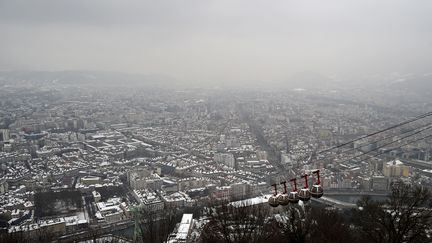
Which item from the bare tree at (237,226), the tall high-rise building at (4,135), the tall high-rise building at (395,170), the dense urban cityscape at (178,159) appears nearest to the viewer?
the bare tree at (237,226)

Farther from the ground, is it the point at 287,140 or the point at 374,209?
the point at 374,209

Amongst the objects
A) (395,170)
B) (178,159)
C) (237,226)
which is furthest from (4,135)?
(237,226)

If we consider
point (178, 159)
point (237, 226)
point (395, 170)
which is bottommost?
point (178, 159)

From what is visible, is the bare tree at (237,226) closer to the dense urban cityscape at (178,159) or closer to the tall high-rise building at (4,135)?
the dense urban cityscape at (178,159)

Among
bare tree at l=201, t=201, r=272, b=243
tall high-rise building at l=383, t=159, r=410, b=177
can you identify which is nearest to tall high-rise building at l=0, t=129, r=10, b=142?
tall high-rise building at l=383, t=159, r=410, b=177

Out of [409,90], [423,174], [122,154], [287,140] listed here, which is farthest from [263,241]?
[409,90]

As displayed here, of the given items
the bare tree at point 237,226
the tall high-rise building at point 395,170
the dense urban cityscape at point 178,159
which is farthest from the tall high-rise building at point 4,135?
the bare tree at point 237,226

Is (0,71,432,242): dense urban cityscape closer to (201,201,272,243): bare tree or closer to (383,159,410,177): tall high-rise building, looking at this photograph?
(383,159,410,177): tall high-rise building

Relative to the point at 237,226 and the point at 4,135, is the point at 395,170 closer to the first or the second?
the point at 237,226

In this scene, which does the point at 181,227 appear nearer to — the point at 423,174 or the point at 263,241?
the point at 263,241

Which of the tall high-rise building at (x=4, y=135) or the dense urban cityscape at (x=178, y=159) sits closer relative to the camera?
the dense urban cityscape at (x=178, y=159)

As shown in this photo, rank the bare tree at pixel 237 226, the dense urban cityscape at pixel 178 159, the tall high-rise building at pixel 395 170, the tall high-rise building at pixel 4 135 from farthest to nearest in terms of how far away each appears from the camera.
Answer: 1. the tall high-rise building at pixel 4 135
2. the tall high-rise building at pixel 395 170
3. the dense urban cityscape at pixel 178 159
4. the bare tree at pixel 237 226
